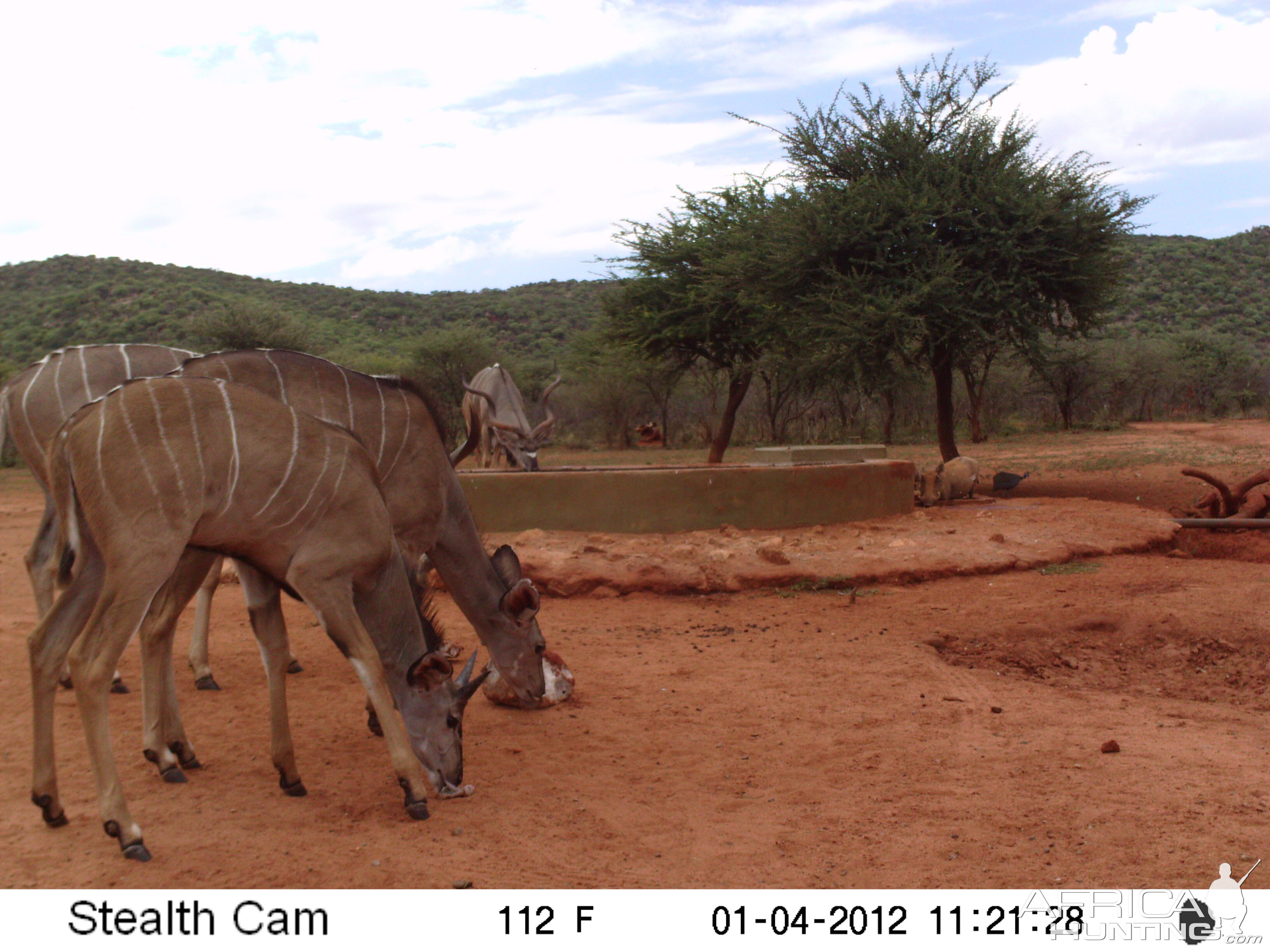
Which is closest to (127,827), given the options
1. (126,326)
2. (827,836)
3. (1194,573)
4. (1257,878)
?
(827,836)

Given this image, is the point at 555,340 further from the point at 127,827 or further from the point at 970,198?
the point at 127,827

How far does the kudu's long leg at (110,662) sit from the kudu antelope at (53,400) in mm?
2360

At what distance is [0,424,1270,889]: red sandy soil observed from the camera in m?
3.62

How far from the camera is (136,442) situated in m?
3.76

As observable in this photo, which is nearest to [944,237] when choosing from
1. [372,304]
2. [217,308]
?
[217,308]

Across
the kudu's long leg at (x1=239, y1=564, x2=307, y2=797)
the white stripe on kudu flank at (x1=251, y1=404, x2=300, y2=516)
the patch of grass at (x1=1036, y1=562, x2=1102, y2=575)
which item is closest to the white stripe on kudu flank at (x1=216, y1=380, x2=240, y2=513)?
the white stripe on kudu flank at (x1=251, y1=404, x2=300, y2=516)

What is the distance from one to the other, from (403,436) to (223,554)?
58.3 inches

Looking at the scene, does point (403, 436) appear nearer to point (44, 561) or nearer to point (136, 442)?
point (136, 442)

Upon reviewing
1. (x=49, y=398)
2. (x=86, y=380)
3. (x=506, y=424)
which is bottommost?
(x=506, y=424)

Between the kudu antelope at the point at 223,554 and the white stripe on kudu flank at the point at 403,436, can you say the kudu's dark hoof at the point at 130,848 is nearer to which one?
the kudu antelope at the point at 223,554

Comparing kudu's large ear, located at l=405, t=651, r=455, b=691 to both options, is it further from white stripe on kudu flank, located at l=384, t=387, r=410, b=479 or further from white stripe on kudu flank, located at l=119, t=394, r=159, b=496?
white stripe on kudu flank, located at l=119, t=394, r=159, b=496

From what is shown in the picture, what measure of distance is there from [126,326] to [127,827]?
4037 centimetres

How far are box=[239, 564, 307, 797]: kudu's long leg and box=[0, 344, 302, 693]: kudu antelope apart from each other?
1969 mm

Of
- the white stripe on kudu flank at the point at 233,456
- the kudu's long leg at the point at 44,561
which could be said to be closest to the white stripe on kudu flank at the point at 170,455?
the white stripe on kudu flank at the point at 233,456
